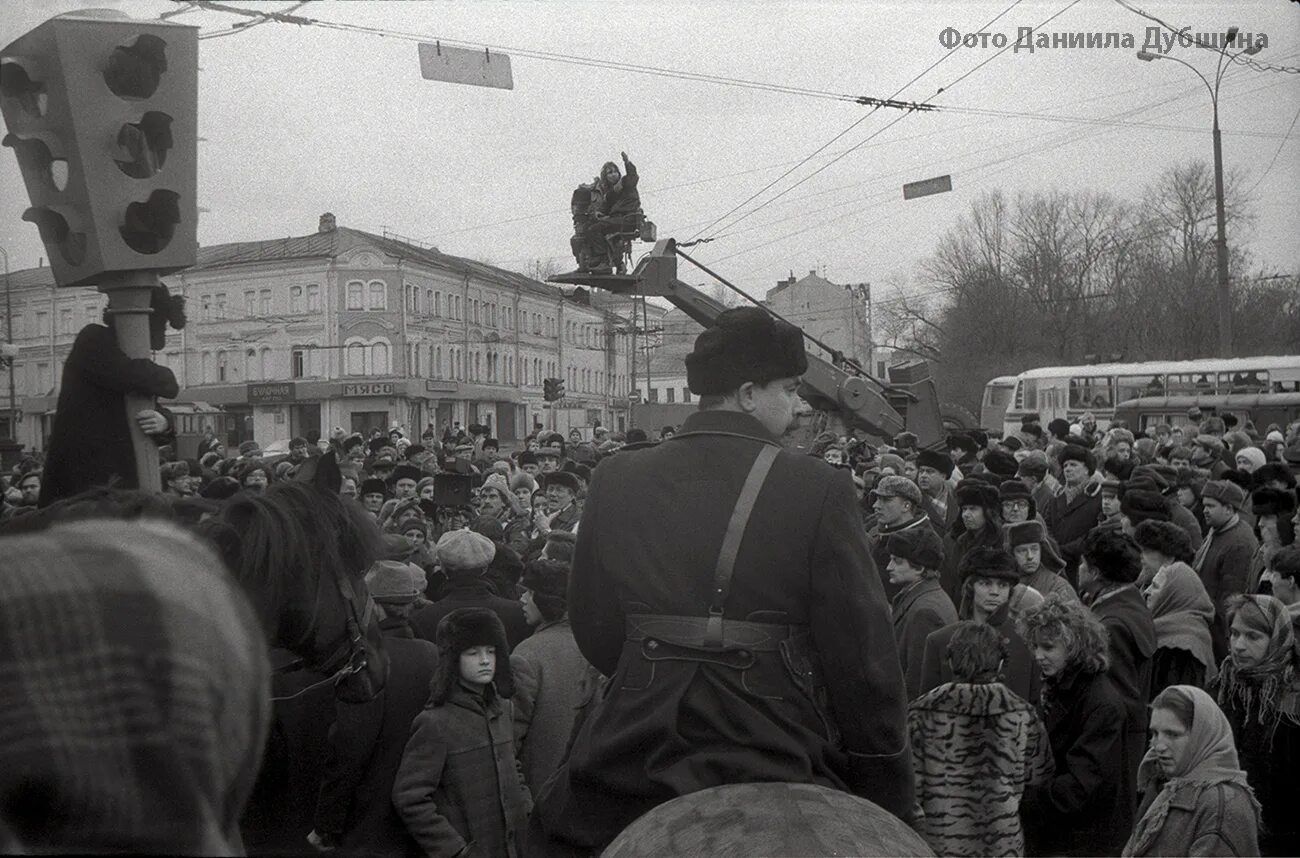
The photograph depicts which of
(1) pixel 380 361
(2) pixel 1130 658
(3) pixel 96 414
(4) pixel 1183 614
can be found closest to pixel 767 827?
(3) pixel 96 414

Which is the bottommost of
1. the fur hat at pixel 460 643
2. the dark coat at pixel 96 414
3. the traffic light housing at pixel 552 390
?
the fur hat at pixel 460 643

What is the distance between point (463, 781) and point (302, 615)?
129cm

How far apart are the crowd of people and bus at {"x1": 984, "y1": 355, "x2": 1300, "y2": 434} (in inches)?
875

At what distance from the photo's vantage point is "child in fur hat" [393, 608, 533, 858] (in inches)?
151

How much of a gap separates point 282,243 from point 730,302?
11.4 meters

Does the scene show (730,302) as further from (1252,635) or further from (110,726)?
(110,726)

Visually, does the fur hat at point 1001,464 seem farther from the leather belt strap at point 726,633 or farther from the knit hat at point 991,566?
the leather belt strap at point 726,633

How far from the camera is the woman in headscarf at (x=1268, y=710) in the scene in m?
4.74

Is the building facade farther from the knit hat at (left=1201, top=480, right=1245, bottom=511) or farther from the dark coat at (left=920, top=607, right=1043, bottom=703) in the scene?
the knit hat at (left=1201, top=480, right=1245, bottom=511)

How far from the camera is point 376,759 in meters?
3.77

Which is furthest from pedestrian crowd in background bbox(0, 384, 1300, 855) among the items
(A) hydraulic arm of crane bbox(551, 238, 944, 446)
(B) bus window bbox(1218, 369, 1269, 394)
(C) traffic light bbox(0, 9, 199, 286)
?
(B) bus window bbox(1218, 369, 1269, 394)

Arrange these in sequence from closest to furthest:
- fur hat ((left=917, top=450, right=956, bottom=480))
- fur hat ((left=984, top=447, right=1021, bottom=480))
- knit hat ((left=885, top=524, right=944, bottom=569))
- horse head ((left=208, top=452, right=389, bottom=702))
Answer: horse head ((left=208, top=452, right=389, bottom=702)) < knit hat ((left=885, top=524, right=944, bottom=569)) < fur hat ((left=917, top=450, right=956, bottom=480)) < fur hat ((left=984, top=447, right=1021, bottom=480))

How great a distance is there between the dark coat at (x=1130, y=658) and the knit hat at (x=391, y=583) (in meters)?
2.80

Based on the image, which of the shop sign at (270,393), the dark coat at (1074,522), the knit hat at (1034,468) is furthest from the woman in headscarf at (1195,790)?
Result: the shop sign at (270,393)
